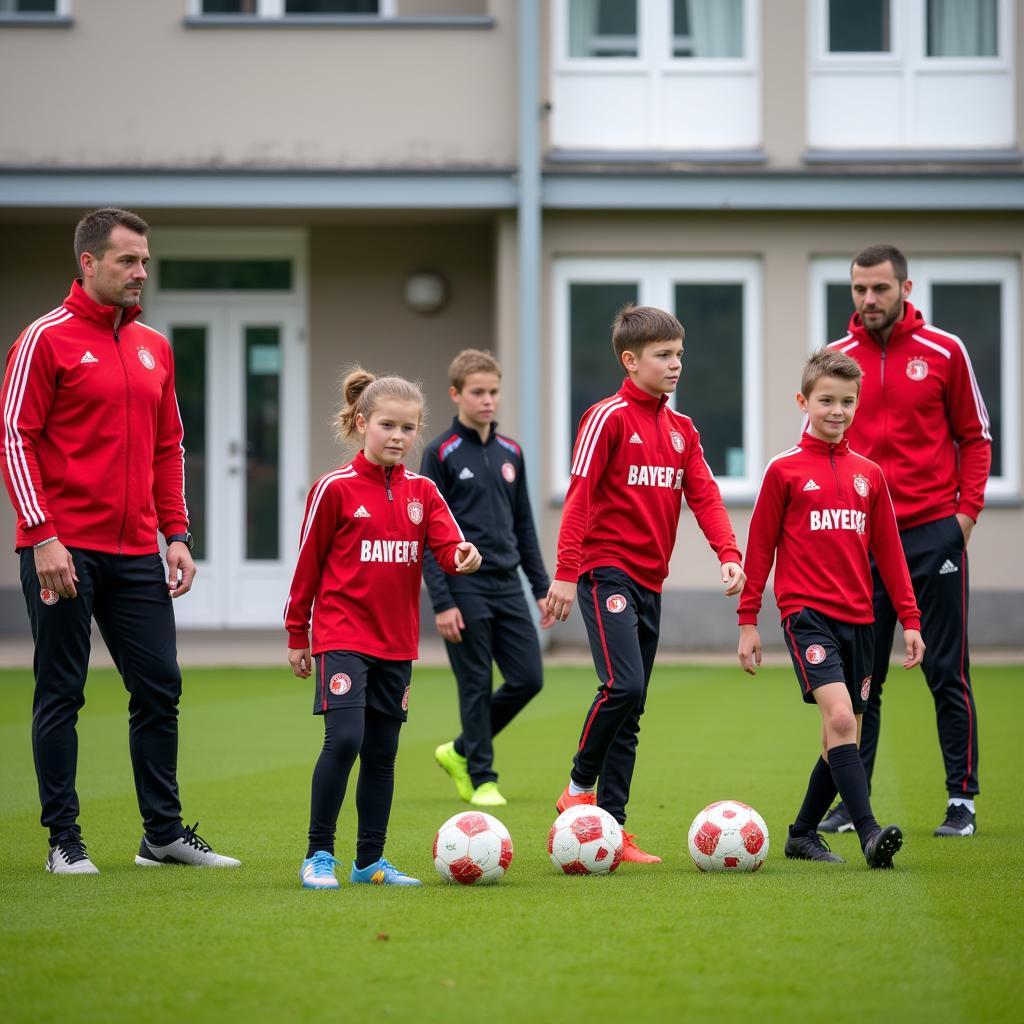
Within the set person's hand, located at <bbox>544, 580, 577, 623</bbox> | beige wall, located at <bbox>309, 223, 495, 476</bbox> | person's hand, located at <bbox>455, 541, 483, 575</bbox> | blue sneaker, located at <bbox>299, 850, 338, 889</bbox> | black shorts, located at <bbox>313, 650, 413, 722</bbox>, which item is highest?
beige wall, located at <bbox>309, 223, 495, 476</bbox>

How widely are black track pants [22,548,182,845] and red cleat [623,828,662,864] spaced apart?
162 centimetres

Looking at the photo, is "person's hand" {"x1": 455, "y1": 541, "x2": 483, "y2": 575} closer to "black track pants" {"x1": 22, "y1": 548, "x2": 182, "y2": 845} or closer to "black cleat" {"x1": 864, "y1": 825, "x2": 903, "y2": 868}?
"black track pants" {"x1": 22, "y1": 548, "x2": 182, "y2": 845}

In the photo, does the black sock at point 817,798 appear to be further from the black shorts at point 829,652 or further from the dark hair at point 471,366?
the dark hair at point 471,366

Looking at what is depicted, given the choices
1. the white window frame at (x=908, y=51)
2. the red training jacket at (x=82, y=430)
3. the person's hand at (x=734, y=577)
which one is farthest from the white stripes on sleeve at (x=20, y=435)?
the white window frame at (x=908, y=51)

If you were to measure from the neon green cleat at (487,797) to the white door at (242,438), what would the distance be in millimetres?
9716

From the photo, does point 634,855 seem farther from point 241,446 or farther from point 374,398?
point 241,446

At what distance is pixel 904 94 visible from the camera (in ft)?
53.6

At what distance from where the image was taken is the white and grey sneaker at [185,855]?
19.8 feet

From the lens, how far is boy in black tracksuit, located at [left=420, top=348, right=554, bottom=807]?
7.89 meters

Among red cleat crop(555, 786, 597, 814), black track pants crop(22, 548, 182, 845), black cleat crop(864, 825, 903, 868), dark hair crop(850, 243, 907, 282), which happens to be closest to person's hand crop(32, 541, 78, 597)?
black track pants crop(22, 548, 182, 845)

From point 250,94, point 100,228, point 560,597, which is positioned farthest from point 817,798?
point 250,94

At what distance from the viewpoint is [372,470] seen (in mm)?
5730

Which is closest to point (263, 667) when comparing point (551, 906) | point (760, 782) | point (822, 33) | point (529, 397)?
point (529, 397)

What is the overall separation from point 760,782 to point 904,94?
10081mm
